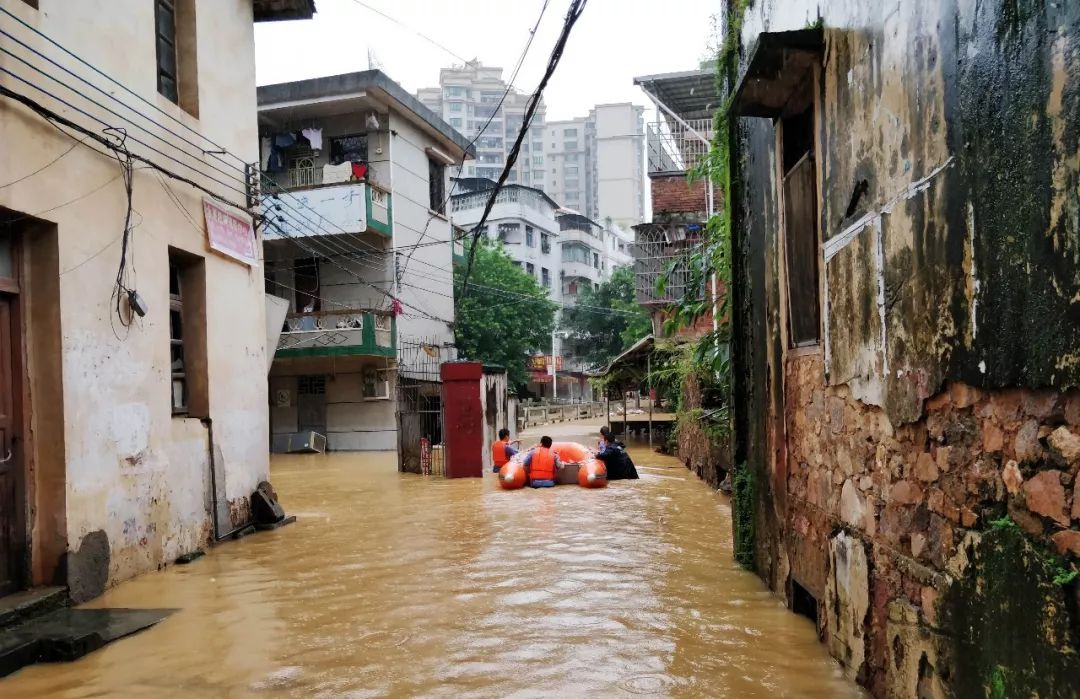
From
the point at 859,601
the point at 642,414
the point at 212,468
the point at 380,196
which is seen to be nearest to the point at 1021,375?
the point at 859,601

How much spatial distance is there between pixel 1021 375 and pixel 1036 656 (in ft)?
2.82

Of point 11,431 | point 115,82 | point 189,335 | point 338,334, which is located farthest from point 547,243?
point 11,431

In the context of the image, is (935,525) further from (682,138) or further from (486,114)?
(486,114)

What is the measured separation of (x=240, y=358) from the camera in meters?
9.20

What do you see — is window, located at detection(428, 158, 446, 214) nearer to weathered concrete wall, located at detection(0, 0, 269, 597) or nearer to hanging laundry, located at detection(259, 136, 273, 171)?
hanging laundry, located at detection(259, 136, 273, 171)

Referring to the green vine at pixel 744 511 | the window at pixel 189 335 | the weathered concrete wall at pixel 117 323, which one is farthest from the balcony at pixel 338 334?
the green vine at pixel 744 511

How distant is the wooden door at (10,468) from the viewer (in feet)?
18.7

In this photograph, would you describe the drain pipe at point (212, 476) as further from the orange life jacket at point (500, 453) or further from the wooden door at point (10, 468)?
the orange life jacket at point (500, 453)

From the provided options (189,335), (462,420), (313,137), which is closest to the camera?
A: (189,335)

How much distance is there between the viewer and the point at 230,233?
8.98 metres

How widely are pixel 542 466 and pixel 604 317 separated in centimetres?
3191

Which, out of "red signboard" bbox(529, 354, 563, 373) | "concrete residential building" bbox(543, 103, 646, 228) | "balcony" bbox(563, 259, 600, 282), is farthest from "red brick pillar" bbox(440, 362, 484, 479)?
"concrete residential building" bbox(543, 103, 646, 228)

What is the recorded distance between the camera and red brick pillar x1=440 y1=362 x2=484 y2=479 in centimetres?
1513

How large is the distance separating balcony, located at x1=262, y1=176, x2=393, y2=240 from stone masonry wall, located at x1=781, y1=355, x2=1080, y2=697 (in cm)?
1777
